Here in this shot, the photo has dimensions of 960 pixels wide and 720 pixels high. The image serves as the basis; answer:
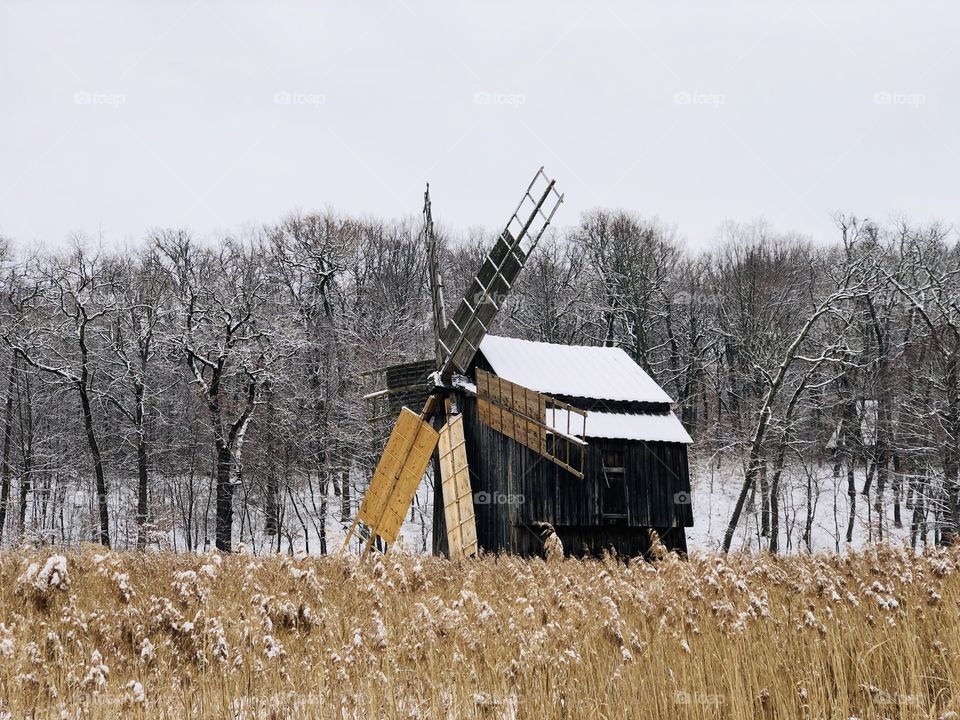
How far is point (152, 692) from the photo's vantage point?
211 inches

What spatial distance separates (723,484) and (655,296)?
12.8 metres

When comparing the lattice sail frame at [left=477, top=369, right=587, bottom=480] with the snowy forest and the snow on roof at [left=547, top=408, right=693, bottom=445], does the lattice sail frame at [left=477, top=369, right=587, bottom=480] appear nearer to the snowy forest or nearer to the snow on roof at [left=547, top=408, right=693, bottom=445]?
the snow on roof at [left=547, top=408, right=693, bottom=445]

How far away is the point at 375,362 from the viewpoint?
41812 millimetres

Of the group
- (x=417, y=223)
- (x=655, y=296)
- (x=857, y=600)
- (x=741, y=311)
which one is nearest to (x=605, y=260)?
(x=655, y=296)

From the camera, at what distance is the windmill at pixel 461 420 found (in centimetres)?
2341

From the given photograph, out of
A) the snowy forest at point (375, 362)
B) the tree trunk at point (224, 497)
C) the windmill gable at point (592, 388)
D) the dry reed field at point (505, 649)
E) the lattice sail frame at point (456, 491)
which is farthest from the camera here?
the snowy forest at point (375, 362)

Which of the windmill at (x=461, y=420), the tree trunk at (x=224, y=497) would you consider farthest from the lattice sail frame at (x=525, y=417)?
the tree trunk at (x=224, y=497)

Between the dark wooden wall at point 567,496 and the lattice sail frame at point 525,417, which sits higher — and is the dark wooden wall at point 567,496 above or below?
below

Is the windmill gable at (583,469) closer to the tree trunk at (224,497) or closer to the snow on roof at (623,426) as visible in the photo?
the snow on roof at (623,426)

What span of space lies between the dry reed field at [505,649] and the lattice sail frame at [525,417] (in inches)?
557

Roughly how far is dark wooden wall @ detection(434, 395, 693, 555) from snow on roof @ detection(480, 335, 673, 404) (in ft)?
5.44

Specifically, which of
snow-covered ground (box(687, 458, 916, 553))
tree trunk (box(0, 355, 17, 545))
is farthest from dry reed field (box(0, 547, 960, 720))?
tree trunk (box(0, 355, 17, 545))

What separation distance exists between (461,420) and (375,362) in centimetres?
1719

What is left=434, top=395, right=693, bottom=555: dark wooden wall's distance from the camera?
949 inches
